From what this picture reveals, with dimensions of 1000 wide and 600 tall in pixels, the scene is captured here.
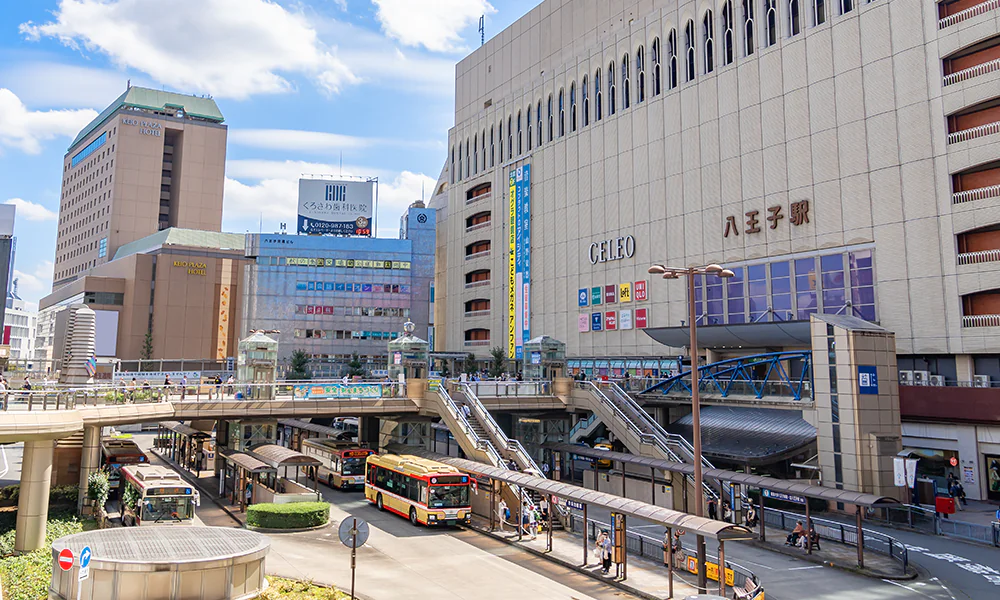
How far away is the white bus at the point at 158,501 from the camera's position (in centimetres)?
3058

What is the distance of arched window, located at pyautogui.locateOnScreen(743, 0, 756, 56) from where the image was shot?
185 ft

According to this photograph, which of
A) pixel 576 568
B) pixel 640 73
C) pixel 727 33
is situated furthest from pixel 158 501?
pixel 640 73

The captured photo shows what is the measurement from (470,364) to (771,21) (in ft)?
155

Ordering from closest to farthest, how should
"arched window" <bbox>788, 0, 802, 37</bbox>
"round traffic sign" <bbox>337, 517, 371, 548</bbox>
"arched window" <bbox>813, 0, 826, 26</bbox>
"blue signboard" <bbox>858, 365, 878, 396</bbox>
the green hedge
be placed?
"round traffic sign" <bbox>337, 517, 371, 548</bbox> → the green hedge → "blue signboard" <bbox>858, 365, 878, 396</bbox> → "arched window" <bbox>813, 0, 826, 26</bbox> → "arched window" <bbox>788, 0, 802, 37</bbox>

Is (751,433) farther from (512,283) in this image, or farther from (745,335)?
(512,283)

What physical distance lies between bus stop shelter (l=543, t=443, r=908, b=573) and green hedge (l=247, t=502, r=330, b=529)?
15565 mm

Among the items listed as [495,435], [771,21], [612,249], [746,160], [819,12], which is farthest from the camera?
[612,249]

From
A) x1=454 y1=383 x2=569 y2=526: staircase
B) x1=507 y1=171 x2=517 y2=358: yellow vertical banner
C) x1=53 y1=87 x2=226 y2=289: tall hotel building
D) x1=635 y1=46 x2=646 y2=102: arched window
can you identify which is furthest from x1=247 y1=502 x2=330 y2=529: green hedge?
x1=53 y1=87 x2=226 y2=289: tall hotel building

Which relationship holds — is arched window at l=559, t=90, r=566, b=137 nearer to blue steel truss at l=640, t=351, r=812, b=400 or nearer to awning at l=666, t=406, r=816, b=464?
blue steel truss at l=640, t=351, r=812, b=400

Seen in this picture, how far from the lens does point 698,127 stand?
59656mm

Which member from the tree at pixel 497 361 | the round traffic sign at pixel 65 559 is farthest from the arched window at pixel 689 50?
the round traffic sign at pixel 65 559

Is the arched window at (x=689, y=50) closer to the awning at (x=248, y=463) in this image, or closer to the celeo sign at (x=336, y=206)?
the awning at (x=248, y=463)

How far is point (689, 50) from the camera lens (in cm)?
6206

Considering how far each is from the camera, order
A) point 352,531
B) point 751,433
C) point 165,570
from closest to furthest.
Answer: point 165,570, point 352,531, point 751,433
